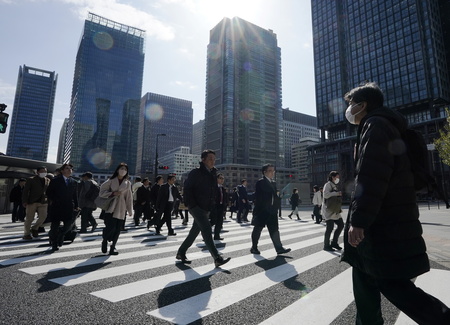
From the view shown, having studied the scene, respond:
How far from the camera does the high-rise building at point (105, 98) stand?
11162cm

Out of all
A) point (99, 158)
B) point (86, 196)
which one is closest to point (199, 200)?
point (86, 196)

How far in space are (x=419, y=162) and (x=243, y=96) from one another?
131 meters

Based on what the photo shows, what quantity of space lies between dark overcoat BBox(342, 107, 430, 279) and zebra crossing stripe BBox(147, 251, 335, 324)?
4.82ft

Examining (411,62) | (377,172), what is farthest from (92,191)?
→ (411,62)

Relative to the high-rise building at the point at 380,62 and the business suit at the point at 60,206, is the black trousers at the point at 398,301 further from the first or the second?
the high-rise building at the point at 380,62

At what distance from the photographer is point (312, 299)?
2787 mm

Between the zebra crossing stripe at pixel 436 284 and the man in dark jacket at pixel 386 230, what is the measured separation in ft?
3.71

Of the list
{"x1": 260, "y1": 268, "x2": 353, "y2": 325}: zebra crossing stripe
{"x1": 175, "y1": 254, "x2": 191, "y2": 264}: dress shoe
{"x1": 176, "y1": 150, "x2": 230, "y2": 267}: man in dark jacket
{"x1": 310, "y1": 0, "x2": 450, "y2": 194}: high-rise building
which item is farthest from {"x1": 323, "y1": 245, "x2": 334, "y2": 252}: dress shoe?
{"x1": 310, "y1": 0, "x2": 450, "y2": 194}: high-rise building

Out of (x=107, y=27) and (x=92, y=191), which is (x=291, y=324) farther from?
(x=107, y=27)

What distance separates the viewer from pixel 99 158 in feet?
379

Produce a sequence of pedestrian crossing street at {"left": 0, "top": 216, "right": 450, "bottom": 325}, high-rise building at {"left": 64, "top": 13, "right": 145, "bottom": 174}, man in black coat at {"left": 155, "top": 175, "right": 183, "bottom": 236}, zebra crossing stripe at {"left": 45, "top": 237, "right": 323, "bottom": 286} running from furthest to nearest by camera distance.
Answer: high-rise building at {"left": 64, "top": 13, "right": 145, "bottom": 174} → man in black coat at {"left": 155, "top": 175, "right": 183, "bottom": 236} → zebra crossing stripe at {"left": 45, "top": 237, "right": 323, "bottom": 286} → pedestrian crossing street at {"left": 0, "top": 216, "right": 450, "bottom": 325}

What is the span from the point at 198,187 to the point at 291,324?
2.69 m

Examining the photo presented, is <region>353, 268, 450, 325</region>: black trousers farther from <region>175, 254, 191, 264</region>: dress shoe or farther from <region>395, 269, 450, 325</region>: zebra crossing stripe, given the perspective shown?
<region>175, 254, 191, 264</region>: dress shoe

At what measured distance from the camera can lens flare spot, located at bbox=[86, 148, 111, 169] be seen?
11394 centimetres
